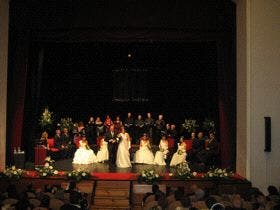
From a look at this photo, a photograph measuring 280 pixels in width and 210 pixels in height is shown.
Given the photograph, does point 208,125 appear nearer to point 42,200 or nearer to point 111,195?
point 111,195

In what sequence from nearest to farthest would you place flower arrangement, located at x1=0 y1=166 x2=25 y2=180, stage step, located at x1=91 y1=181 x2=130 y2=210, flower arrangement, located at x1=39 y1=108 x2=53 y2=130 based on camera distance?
1. stage step, located at x1=91 y1=181 x2=130 y2=210
2. flower arrangement, located at x1=0 y1=166 x2=25 y2=180
3. flower arrangement, located at x1=39 y1=108 x2=53 y2=130

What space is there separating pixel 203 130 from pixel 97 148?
16.7 feet

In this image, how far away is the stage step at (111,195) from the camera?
1535 centimetres

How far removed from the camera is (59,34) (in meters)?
18.4

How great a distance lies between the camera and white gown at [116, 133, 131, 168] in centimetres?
1983

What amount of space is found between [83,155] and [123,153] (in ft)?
5.29

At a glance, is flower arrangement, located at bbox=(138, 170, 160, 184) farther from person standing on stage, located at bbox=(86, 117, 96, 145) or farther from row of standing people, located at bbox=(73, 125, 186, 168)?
person standing on stage, located at bbox=(86, 117, 96, 145)

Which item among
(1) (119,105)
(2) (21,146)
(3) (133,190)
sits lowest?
(3) (133,190)

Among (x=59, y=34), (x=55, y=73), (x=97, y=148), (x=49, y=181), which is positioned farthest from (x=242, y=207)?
(x=55, y=73)

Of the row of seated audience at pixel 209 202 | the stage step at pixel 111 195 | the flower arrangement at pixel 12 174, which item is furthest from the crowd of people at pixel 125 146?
the row of seated audience at pixel 209 202

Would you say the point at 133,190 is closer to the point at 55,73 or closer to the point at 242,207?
the point at 242,207

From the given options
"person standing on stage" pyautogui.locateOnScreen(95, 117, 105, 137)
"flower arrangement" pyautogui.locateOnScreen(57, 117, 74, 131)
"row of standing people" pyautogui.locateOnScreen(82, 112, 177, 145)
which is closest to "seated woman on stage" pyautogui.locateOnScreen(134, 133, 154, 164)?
"row of standing people" pyautogui.locateOnScreen(82, 112, 177, 145)

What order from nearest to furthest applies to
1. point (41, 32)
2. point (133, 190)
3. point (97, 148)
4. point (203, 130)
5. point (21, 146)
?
point (133, 190) → point (41, 32) → point (21, 146) → point (97, 148) → point (203, 130)

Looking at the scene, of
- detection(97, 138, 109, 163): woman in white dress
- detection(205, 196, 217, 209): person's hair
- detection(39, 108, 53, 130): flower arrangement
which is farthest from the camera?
detection(39, 108, 53, 130): flower arrangement
